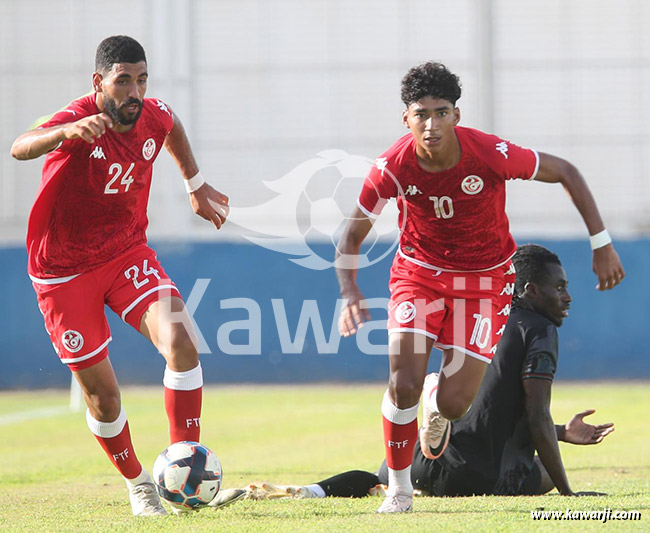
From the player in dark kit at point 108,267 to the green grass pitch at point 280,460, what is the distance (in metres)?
0.56

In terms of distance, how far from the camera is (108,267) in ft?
18.7

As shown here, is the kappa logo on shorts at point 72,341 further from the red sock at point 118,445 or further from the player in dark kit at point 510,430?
the player in dark kit at point 510,430

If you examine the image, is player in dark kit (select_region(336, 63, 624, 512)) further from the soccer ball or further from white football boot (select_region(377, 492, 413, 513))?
the soccer ball

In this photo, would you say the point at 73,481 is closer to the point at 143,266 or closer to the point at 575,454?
the point at 143,266

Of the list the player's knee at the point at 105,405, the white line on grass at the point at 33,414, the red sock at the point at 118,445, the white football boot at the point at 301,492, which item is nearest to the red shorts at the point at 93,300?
the player's knee at the point at 105,405

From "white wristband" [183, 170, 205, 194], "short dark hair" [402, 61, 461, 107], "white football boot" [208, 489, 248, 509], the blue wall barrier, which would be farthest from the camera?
the blue wall barrier

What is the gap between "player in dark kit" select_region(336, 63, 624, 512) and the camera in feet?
18.4

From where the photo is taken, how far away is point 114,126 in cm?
567

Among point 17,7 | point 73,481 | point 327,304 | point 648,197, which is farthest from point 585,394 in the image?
point 17,7

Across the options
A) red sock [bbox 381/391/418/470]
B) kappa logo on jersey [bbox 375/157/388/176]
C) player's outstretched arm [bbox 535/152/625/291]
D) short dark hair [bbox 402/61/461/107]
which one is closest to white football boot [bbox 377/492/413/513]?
red sock [bbox 381/391/418/470]

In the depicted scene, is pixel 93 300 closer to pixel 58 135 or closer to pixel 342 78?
pixel 58 135

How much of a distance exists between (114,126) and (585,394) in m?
11.1

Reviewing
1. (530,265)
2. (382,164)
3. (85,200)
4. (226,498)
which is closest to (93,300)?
(85,200)

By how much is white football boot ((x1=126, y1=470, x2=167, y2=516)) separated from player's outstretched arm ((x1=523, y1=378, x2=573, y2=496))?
2.05 metres
